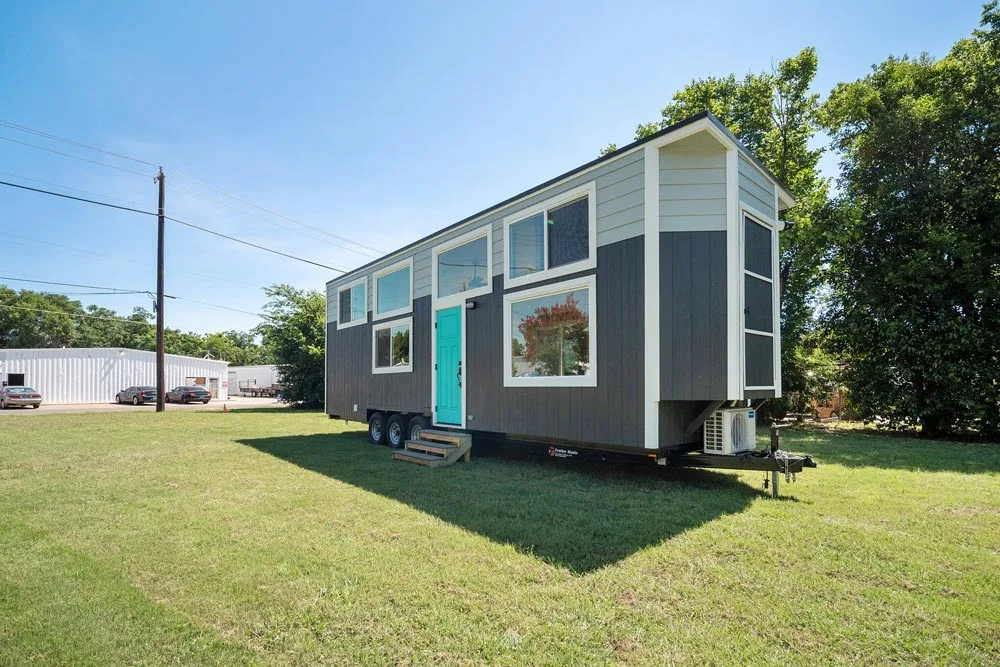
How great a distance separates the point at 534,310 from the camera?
6.78 metres

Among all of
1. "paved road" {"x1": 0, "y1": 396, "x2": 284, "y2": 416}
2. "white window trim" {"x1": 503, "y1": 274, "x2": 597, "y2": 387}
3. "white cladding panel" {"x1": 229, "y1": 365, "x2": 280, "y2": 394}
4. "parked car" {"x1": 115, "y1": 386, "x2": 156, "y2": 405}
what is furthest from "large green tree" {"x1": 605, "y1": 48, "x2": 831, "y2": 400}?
"white cladding panel" {"x1": 229, "y1": 365, "x2": 280, "y2": 394}

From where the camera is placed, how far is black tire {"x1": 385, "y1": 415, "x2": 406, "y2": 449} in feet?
30.7

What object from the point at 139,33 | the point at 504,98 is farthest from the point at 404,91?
the point at 139,33

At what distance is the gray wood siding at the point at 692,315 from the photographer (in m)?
5.22

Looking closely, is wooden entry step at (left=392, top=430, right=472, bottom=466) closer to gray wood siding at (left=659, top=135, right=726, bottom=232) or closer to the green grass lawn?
the green grass lawn

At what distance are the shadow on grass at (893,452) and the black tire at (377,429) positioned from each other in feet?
24.4

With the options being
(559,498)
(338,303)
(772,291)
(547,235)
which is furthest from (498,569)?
(338,303)

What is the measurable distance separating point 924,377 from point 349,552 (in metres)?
12.9

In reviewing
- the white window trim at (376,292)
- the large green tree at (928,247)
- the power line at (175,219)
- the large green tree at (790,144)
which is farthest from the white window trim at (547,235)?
the power line at (175,219)

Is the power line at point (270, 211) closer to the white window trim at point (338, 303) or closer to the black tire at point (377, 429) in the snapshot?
the white window trim at point (338, 303)

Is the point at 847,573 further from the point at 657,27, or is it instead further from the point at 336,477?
the point at 657,27

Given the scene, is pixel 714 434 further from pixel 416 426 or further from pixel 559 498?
pixel 416 426

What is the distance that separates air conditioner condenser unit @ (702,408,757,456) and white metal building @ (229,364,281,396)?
4601 cm

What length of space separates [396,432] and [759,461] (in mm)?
6340
